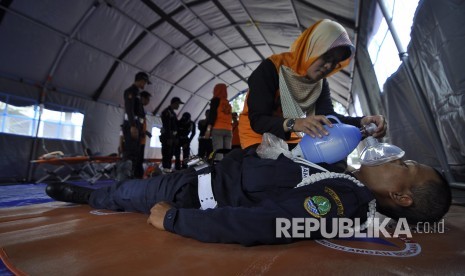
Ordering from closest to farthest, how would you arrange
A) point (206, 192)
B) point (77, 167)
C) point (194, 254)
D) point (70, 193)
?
point (194, 254), point (206, 192), point (70, 193), point (77, 167)

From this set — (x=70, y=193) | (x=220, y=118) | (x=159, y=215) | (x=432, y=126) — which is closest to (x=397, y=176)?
(x=159, y=215)

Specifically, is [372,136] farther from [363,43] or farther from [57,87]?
[57,87]

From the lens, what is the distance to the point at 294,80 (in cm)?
179

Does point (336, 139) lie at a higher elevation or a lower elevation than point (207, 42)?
lower

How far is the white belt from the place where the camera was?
150 cm

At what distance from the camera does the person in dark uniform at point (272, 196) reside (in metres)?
1.05

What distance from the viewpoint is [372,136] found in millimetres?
1608

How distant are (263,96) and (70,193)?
72.7 inches

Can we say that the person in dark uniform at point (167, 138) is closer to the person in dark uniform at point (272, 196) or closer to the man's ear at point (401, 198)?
the person in dark uniform at point (272, 196)

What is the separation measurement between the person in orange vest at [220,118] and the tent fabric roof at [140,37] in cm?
244

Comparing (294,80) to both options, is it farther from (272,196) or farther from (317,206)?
(317,206)

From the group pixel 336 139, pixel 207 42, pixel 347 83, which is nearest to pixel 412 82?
pixel 336 139

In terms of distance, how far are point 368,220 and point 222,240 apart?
2.28 feet

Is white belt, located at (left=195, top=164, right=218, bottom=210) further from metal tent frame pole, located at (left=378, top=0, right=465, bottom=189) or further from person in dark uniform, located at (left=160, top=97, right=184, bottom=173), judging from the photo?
person in dark uniform, located at (left=160, top=97, right=184, bottom=173)
